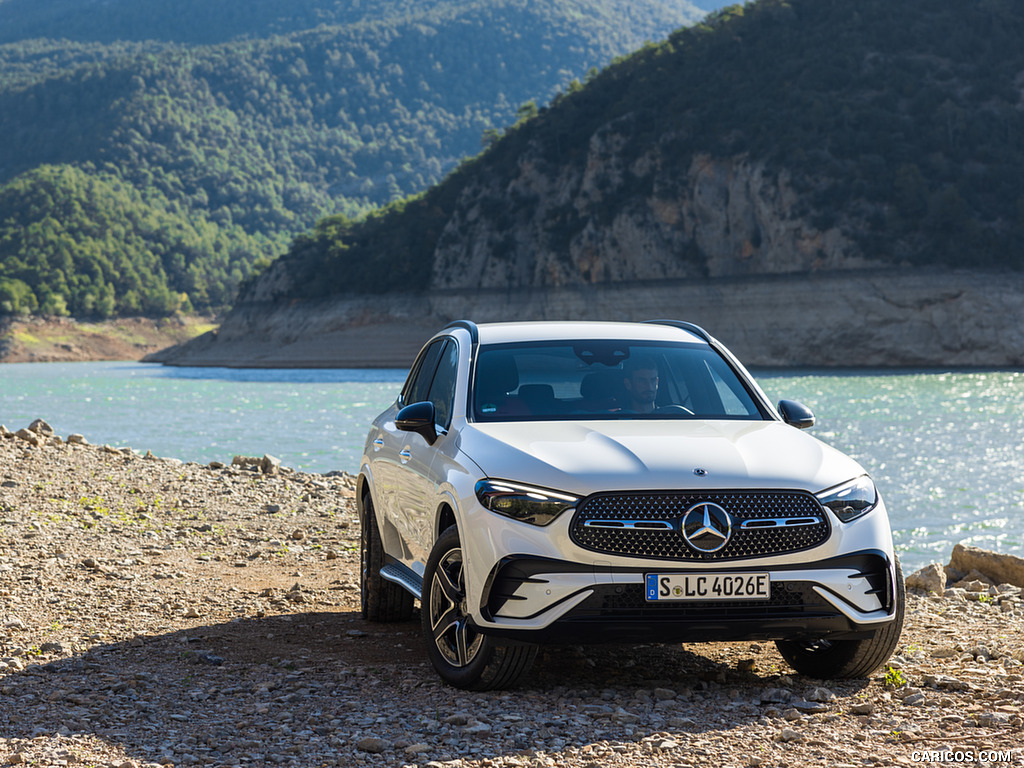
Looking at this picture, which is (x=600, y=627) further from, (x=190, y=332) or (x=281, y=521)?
(x=190, y=332)

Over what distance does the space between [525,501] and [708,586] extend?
80 cm

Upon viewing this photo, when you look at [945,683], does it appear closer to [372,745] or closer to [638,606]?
[638,606]

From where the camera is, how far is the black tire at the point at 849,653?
16.1 ft

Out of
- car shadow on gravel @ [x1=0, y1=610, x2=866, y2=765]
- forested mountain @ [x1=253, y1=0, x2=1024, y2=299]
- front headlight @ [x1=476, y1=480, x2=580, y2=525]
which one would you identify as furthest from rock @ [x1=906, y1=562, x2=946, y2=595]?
forested mountain @ [x1=253, y1=0, x2=1024, y2=299]

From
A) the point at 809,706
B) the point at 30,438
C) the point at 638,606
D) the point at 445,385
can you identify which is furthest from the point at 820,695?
the point at 30,438

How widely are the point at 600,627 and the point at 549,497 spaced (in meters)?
0.55

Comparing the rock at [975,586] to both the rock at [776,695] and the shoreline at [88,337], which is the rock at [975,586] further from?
the shoreline at [88,337]

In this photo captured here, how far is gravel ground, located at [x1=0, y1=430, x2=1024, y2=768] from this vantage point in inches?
165

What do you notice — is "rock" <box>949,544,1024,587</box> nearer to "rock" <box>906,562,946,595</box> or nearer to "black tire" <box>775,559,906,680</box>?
"rock" <box>906,562,946,595</box>

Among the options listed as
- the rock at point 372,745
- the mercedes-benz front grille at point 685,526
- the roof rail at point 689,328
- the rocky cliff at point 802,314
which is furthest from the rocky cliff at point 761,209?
the rock at point 372,745

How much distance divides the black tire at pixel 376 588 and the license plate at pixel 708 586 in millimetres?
2549

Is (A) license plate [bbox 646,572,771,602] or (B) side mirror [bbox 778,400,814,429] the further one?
(B) side mirror [bbox 778,400,814,429]

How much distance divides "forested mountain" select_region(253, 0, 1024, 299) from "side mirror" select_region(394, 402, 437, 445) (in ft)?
246

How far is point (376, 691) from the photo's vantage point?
5.17 m
